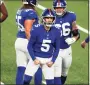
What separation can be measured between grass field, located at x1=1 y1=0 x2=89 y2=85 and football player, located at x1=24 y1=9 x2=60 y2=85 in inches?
83.6

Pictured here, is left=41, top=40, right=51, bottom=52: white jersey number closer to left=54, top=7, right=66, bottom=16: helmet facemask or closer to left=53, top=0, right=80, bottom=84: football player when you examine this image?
left=53, top=0, right=80, bottom=84: football player

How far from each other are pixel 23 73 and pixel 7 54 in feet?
11.3

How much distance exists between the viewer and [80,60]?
13.2m

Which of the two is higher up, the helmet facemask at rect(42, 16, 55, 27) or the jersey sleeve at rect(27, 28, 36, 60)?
the helmet facemask at rect(42, 16, 55, 27)

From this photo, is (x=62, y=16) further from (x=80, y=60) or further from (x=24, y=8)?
(x=80, y=60)

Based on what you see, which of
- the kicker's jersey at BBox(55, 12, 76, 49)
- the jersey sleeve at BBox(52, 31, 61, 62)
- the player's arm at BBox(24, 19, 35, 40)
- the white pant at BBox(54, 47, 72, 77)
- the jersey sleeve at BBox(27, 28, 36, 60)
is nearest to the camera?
the jersey sleeve at BBox(27, 28, 36, 60)

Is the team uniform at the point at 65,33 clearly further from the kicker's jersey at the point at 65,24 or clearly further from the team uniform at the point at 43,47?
the team uniform at the point at 43,47

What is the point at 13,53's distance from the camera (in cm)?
1332

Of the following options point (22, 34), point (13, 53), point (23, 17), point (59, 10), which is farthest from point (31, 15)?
point (13, 53)

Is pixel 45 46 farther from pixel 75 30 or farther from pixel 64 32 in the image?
pixel 75 30

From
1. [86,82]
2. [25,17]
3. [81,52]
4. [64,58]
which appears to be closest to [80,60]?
[81,52]

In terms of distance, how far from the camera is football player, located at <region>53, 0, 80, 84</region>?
9.69m

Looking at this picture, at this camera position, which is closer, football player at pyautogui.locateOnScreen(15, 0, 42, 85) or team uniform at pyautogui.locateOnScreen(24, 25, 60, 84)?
team uniform at pyautogui.locateOnScreen(24, 25, 60, 84)

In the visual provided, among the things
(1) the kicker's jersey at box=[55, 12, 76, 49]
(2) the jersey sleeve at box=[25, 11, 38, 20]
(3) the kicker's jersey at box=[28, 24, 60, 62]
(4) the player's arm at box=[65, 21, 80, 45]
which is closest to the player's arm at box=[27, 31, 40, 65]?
(3) the kicker's jersey at box=[28, 24, 60, 62]
